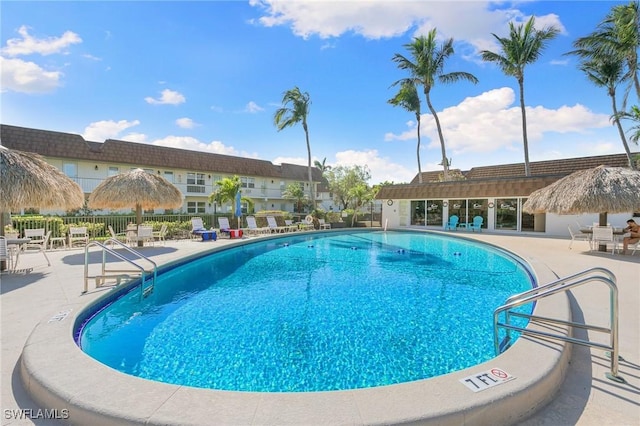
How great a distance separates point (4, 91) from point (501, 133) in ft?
93.9

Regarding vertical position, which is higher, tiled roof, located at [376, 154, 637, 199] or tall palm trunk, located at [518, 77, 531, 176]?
tall palm trunk, located at [518, 77, 531, 176]

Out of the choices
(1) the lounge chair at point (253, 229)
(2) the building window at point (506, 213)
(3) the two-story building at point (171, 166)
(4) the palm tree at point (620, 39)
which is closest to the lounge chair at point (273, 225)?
(1) the lounge chair at point (253, 229)

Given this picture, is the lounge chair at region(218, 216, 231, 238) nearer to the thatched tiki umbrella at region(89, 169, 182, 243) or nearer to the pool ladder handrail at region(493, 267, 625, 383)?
the thatched tiki umbrella at region(89, 169, 182, 243)

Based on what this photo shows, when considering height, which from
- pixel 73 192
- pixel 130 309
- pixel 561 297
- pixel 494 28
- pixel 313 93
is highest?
pixel 494 28

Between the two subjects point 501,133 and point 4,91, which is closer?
point 4,91

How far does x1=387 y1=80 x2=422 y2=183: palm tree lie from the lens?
2801 cm

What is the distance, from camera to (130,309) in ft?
20.2

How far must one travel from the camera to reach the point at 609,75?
2012 cm

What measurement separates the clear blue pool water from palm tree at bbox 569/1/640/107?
15.9m

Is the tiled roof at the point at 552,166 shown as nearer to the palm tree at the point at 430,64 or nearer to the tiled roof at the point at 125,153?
the palm tree at the point at 430,64

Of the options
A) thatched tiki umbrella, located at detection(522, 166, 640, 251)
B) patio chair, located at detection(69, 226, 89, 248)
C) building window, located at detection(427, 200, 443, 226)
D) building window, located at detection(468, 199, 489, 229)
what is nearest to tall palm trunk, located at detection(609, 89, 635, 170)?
building window, located at detection(468, 199, 489, 229)

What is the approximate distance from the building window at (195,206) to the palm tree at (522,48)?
26.0 metres

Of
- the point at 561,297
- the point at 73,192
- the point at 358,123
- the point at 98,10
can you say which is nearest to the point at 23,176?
the point at 73,192

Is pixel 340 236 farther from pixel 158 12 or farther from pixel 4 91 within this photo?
pixel 4 91
